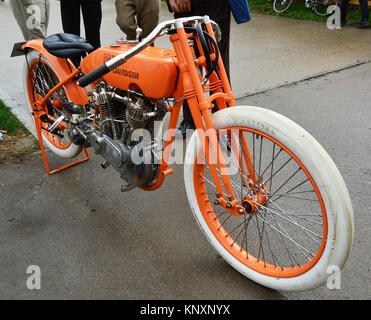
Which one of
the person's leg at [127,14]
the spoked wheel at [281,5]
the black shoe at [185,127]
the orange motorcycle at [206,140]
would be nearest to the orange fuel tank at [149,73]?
the orange motorcycle at [206,140]

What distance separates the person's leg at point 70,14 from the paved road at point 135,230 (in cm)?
119

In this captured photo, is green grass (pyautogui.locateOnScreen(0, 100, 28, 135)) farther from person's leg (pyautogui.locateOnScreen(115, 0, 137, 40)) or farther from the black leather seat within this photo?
the black leather seat

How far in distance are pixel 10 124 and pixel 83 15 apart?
1305 mm

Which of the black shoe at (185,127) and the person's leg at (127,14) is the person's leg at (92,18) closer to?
the person's leg at (127,14)

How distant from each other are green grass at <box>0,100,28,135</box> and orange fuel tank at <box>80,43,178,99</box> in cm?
200

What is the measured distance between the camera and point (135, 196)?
2682 millimetres

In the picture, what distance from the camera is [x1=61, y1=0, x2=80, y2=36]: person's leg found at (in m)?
3.33

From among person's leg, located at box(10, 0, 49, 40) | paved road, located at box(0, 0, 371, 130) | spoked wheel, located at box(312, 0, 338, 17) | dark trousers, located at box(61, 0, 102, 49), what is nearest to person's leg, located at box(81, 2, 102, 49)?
dark trousers, located at box(61, 0, 102, 49)

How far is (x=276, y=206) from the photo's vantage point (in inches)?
74.7

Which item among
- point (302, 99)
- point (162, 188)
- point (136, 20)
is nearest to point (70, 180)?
point (162, 188)

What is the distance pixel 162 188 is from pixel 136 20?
2.15 meters

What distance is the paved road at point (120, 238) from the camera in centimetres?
192

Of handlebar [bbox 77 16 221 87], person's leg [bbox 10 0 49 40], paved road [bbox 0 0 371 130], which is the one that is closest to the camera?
handlebar [bbox 77 16 221 87]

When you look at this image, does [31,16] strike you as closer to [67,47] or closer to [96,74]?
[67,47]
